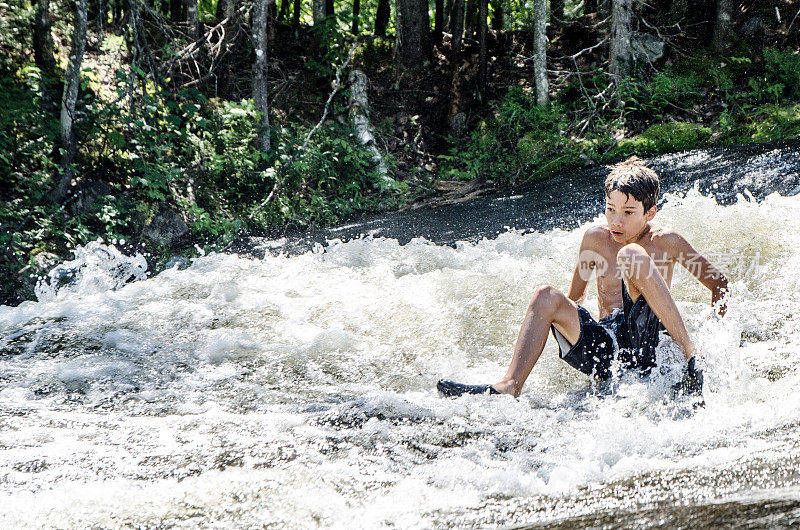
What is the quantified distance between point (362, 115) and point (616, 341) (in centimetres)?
799

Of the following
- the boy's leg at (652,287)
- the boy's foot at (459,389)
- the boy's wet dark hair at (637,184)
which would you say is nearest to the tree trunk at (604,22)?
the boy's wet dark hair at (637,184)

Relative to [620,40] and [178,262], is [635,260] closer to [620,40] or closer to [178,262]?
[178,262]

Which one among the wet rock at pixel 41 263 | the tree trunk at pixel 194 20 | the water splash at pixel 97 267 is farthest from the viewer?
the tree trunk at pixel 194 20

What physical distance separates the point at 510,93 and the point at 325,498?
10.0 meters

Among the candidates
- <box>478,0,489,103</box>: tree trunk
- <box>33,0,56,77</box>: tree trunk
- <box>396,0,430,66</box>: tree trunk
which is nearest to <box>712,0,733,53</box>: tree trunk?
<box>478,0,489,103</box>: tree trunk

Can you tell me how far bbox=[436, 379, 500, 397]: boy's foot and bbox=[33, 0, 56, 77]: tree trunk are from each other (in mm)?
7498

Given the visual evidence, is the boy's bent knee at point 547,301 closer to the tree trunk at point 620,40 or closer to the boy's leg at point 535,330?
the boy's leg at point 535,330

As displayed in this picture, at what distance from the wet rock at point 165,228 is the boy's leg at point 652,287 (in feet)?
20.6

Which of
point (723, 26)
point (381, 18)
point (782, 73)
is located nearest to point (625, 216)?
point (782, 73)

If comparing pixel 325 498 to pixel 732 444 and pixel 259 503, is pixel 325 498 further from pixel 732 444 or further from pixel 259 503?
pixel 732 444

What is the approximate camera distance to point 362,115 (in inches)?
434

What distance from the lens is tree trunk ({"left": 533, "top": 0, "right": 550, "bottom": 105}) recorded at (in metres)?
10.6

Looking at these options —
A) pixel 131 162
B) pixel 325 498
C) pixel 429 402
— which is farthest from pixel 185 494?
pixel 131 162

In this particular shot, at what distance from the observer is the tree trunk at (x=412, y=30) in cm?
1201
